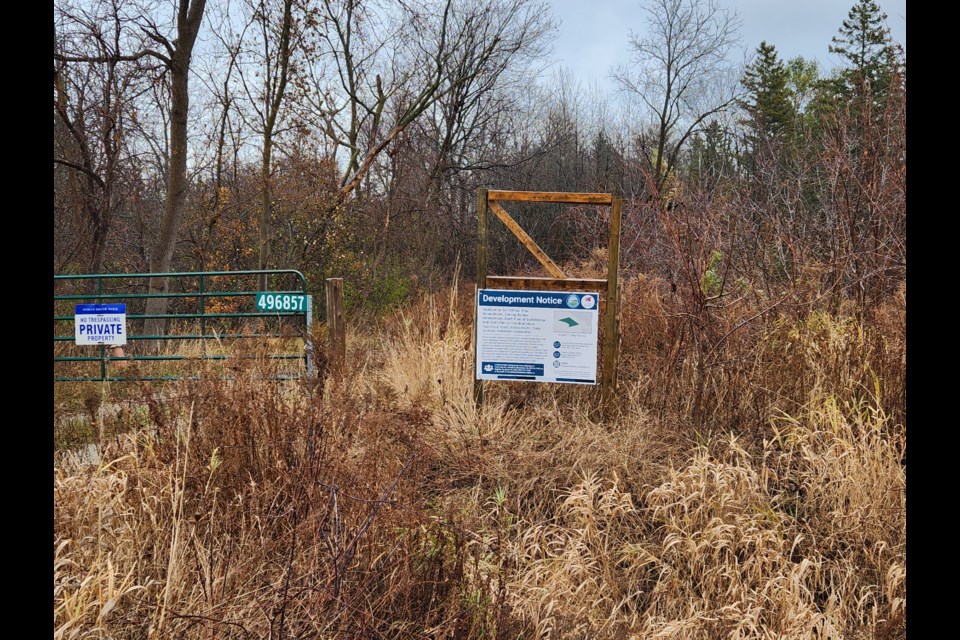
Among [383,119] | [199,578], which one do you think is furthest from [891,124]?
[383,119]

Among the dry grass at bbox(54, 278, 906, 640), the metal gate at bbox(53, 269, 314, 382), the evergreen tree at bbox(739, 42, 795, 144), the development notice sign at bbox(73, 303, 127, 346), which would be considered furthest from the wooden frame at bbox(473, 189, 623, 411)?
the evergreen tree at bbox(739, 42, 795, 144)

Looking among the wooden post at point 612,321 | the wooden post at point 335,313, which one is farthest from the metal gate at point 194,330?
the wooden post at point 612,321

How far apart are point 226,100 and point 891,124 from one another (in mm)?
12032

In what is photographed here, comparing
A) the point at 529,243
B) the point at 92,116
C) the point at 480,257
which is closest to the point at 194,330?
the point at 92,116

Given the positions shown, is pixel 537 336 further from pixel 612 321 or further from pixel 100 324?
pixel 100 324

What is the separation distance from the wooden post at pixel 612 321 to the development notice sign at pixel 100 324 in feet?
14.0

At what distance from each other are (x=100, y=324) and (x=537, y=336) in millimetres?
3930

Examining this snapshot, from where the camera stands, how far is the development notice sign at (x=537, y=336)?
17.7 ft

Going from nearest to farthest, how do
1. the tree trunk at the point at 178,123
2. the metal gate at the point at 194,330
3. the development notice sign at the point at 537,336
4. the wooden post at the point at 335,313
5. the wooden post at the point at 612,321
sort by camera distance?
the metal gate at the point at 194,330 → the development notice sign at the point at 537,336 → the wooden post at the point at 612,321 → the wooden post at the point at 335,313 → the tree trunk at the point at 178,123

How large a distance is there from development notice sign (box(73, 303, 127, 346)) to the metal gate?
0.27 m

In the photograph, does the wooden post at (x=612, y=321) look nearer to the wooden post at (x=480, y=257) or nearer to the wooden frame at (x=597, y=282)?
the wooden frame at (x=597, y=282)

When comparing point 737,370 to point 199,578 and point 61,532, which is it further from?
point 61,532

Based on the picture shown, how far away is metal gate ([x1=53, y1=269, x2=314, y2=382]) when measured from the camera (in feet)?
16.9

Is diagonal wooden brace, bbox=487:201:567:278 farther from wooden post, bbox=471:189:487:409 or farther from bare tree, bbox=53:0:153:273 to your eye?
bare tree, bbox=53:0:153:273
